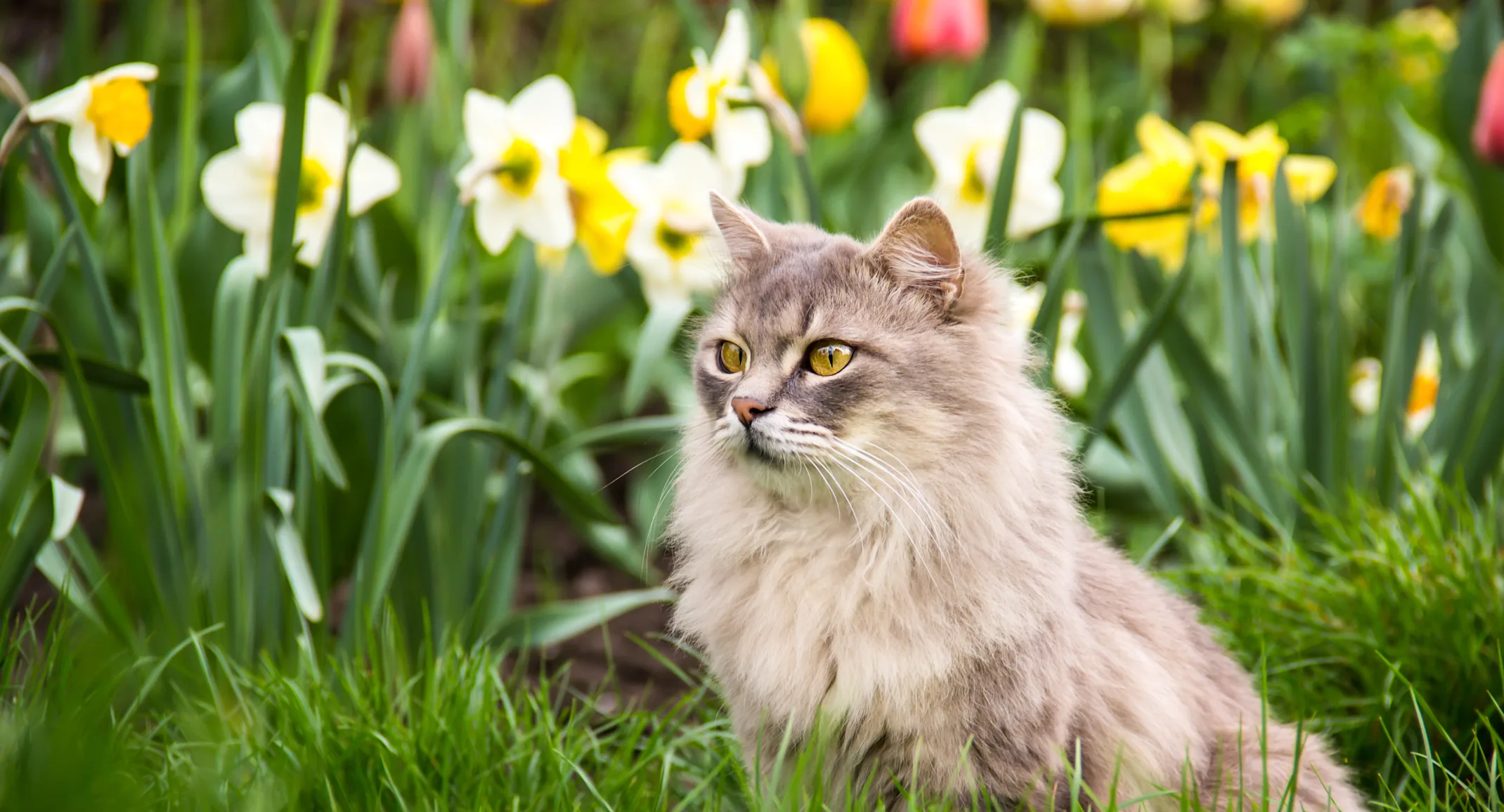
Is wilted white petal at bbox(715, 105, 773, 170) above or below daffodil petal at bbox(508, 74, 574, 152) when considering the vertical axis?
below

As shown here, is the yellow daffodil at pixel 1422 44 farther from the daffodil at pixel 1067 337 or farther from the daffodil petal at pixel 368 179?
the daffodil petal at pixel 368 179

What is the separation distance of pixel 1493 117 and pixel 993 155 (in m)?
1.18

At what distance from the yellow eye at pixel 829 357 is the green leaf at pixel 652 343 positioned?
78cm

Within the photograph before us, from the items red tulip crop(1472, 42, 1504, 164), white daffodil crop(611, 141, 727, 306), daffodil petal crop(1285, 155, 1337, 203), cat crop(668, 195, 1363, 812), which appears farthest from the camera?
daffodil petal crop(1285, 155, 1337, 203)

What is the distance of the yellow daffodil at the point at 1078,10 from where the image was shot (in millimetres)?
4238

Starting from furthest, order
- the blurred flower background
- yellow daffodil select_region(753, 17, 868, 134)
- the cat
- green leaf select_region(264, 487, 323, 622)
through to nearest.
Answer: yellow daffodil select_region(753, 17, 868, 134) < the blurred flower background < green leaf select_region(264, 487, 323, 622) < the cat

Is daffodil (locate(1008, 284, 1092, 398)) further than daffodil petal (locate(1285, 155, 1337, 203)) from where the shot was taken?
No

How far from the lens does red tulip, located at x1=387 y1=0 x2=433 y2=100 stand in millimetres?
3148

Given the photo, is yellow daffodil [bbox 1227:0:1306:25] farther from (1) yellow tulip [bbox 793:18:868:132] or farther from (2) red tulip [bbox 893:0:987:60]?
(1) yellow tulip [bbox 793:18:868:132]

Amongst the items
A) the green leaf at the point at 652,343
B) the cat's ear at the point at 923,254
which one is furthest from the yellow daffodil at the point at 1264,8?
the cat's ear at the point at 923,254

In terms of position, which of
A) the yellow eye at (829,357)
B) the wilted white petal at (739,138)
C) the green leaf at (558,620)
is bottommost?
the green leaf at (558,620)

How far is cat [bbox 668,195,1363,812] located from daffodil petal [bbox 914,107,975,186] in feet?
3.11

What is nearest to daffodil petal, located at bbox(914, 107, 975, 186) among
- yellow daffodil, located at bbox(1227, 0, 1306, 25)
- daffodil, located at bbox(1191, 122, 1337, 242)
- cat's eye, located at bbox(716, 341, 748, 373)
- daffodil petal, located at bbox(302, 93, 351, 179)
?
daffodil, located at bbox(1191, 122, 1337, 242)

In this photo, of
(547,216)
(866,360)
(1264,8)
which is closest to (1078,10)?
(1264,8)
